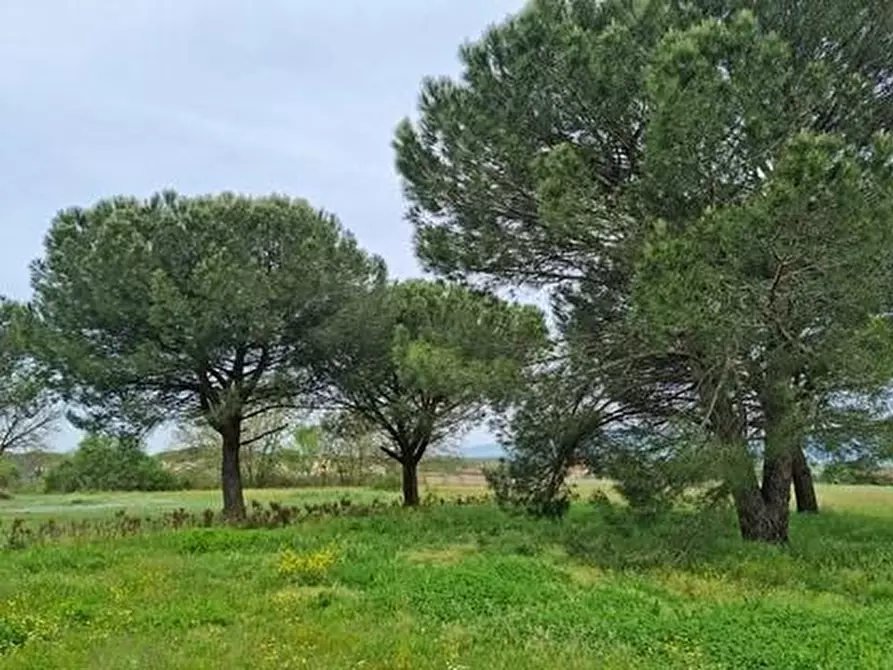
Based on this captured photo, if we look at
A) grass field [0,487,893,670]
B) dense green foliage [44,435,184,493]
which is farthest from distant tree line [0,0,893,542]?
dense green foliage [44,435,184,493]

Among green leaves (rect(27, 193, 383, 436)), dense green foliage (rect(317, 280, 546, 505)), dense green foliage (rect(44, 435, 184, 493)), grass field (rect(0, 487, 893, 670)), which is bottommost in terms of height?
grass field (rect(0, 487, 893, 670))

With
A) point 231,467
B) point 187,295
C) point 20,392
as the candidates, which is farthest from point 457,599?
point 20,392

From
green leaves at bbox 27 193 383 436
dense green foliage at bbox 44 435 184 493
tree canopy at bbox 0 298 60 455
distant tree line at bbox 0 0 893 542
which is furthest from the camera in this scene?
dense green foliage at bbox 44 435 184 493

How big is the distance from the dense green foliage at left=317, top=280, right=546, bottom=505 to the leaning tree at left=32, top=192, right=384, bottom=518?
0.85m

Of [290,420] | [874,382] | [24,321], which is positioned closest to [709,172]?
[874,382]

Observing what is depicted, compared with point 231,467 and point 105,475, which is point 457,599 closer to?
point 231,467

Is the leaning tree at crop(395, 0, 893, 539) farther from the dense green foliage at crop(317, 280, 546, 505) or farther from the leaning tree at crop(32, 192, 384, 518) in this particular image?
the leaning tree at crop(32, 192, 384, 518)

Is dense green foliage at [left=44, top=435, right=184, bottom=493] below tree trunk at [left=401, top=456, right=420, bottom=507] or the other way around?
the other way around

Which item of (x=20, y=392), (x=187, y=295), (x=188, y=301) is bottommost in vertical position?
(x=20, y=392)

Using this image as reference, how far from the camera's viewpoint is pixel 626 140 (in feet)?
39.1

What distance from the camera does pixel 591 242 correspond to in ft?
A: 40.0

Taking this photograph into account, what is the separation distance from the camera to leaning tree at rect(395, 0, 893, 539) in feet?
32.8

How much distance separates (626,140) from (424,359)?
413cm

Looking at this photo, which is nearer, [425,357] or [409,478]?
[425,357]
